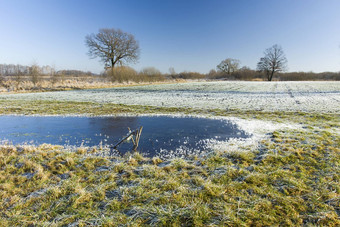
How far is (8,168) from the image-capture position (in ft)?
14.2

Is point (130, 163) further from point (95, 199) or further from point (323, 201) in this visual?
point (323, 201)

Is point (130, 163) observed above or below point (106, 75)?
below

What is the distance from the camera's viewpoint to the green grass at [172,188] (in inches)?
110

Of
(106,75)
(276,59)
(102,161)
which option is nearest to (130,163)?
(102,161)

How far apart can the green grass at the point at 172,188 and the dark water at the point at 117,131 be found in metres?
1.04

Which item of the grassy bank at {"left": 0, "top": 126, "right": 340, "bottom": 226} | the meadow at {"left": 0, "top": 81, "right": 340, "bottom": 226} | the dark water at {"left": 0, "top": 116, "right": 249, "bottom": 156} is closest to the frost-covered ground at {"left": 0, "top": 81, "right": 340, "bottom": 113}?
the dark water at {"left": 0, "top": 116, "right": 249, "bottom": 156}

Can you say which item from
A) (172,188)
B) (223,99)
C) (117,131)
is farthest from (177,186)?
(223,99)

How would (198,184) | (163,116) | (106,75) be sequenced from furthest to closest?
(106,75)
(163,116)
(198,184)

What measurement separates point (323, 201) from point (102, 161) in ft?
16.3

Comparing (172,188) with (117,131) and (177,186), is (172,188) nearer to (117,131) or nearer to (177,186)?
(177,186)

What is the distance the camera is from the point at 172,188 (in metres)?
3.60

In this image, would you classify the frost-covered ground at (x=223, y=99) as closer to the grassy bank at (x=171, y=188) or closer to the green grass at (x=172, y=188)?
the green grass at (x=172, y=188)

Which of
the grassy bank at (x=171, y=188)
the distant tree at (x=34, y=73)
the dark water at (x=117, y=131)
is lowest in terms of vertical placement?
the grassy bank at (x=171, y=188)

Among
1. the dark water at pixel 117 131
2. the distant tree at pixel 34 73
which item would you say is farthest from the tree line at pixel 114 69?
the dark water at pixel 117 131
